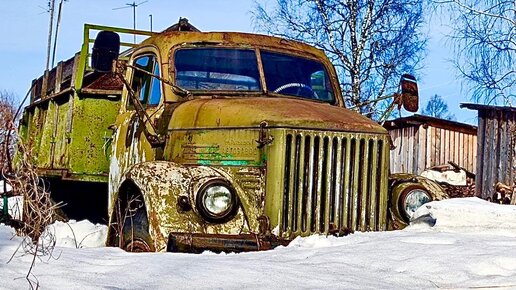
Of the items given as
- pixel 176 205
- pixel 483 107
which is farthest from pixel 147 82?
pixel 483 107

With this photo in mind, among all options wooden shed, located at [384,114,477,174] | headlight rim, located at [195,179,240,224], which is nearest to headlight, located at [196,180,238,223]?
headlight rim, located at [195,179,240,224]

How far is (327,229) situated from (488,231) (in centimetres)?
107

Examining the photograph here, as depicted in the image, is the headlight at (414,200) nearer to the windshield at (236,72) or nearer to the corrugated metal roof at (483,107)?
the windshield at (236,72)

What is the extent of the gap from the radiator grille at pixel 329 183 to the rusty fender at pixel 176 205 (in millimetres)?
378

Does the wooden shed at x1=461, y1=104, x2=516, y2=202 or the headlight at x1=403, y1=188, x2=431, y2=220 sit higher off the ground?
the wooden shed at x1=461, y1=104, x2=516, y2=202

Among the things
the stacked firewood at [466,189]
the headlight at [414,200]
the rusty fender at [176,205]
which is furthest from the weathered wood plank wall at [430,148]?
the rusty fender at [176,205]

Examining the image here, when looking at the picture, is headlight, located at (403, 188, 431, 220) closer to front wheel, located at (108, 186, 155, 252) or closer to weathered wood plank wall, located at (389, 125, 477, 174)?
front wheel, located at (108, 186, 155, 252)

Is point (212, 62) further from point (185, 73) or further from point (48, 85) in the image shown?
point (48, 85)

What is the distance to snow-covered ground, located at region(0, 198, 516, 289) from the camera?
144 inches

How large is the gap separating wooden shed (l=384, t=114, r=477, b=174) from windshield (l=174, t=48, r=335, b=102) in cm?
1389

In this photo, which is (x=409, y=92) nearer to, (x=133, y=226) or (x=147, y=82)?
(x=147, y=82)

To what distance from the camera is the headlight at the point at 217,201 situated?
527 centimetres

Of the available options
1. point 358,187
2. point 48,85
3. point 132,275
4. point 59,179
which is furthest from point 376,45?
point 132,275

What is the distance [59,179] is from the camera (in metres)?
8.63
